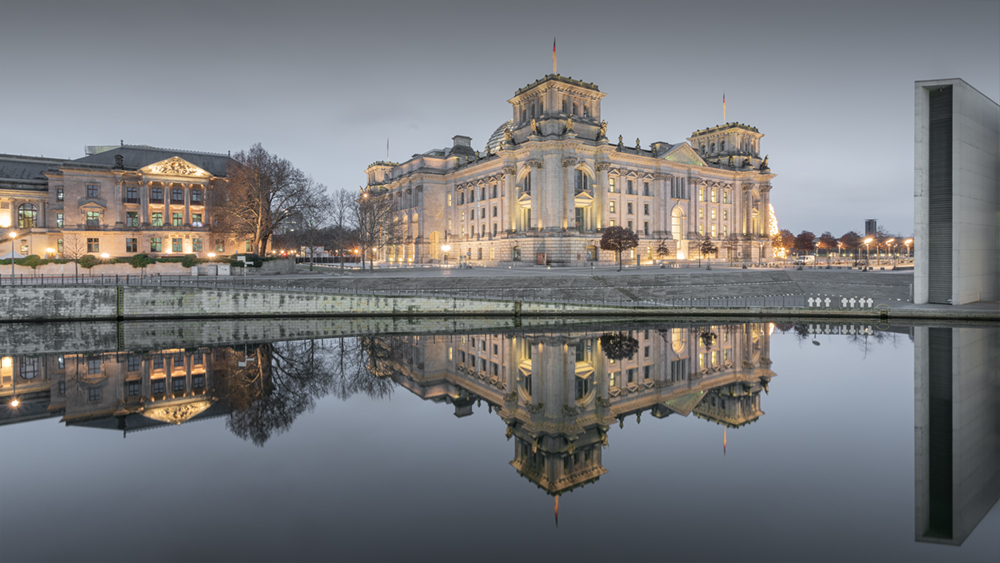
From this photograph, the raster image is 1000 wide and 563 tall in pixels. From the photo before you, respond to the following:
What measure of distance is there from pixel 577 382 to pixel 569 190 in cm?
4962

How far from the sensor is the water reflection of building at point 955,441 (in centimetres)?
912

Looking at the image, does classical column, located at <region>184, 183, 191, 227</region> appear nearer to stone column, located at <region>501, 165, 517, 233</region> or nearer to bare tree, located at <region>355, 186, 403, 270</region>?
bare tree, located at <region>355, 186, 403, 270</region>

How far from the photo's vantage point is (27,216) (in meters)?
67.2

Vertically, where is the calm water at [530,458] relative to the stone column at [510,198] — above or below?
below

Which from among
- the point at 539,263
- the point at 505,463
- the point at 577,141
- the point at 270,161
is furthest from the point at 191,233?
the point at 505,463

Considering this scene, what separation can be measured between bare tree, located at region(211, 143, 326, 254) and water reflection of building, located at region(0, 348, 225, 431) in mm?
34820

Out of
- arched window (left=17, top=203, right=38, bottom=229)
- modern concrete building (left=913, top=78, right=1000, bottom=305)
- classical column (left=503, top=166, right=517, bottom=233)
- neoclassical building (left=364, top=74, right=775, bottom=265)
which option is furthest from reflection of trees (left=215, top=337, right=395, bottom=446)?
arched window (left=17, top=203, right=38, bottom=229)

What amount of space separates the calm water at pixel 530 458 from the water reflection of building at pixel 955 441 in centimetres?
7

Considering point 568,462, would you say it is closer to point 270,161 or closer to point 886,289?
point 886,289

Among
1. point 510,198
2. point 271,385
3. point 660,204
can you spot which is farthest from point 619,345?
point 660,204

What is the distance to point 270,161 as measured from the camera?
6197 centimetres

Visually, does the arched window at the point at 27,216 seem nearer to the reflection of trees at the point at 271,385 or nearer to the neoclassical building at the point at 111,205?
the neoclassical building at the point at 111,205

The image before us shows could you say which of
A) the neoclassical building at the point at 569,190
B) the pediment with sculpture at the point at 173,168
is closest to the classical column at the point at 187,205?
the pediment with sculpture at the point at 173,168

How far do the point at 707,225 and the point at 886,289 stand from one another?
135 feet
